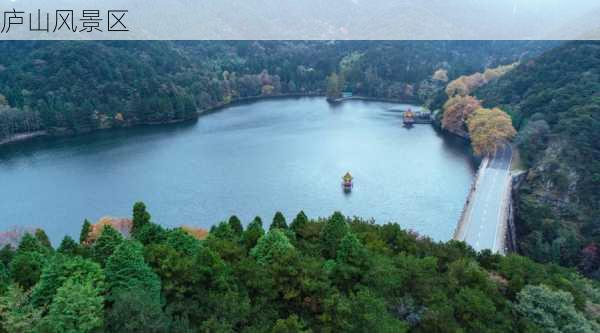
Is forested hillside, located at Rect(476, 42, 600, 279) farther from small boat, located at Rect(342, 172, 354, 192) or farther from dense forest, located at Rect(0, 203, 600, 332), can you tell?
small boat, located at Rect(342, 172, 354, 192)

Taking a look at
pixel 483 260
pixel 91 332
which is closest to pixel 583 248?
pixel 483 260

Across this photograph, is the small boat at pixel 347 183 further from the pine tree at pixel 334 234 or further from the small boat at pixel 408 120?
the small boat at pixel 408 120

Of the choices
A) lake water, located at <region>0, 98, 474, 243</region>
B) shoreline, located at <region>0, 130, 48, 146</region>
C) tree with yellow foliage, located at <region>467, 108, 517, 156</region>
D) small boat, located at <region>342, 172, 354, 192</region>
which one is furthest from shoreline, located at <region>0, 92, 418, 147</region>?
tree with yellow foliage, located at <region>467, 108, 517, 156</region>

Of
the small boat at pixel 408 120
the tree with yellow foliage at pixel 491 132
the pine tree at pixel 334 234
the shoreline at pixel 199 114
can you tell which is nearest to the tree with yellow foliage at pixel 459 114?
the small boat at pixel 408 120

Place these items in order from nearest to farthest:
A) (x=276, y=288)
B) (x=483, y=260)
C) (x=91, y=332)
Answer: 1. (x=91, y=332)
2. (x=276, y=288)
3. (x=483, y=260)

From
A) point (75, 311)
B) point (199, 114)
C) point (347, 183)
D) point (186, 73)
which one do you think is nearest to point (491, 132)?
point (347, 183)

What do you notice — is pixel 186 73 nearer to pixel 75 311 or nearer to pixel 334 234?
pixel 334 234

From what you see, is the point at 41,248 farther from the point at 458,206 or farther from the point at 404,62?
the point at 404,62
